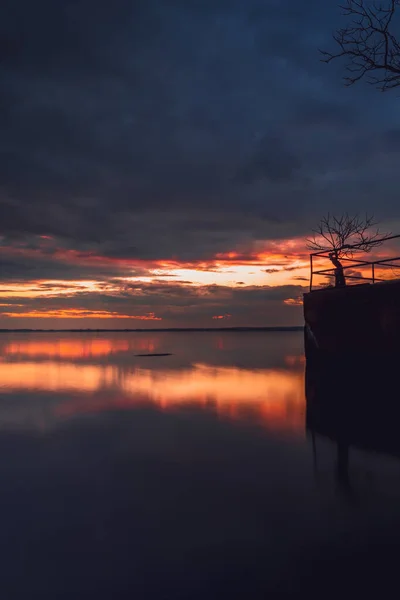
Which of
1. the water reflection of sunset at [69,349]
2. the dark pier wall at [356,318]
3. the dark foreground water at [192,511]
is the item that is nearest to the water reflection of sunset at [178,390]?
the dark foreground water at [192,511]

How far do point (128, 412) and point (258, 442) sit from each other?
26.0 ft

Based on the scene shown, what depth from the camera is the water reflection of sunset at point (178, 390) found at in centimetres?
1975

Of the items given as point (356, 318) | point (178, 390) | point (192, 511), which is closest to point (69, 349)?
point (178, 390)

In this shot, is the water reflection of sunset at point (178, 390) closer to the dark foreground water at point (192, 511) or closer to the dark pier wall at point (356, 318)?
the dark foreground water at point (192, 511)

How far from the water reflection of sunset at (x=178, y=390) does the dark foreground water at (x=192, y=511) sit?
8.16 feet

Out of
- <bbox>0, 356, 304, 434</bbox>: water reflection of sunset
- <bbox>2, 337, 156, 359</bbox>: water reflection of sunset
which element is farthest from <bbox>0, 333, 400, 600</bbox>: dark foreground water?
<bbox>2, 337, 156, 359</bbox>: water reflection of sunset

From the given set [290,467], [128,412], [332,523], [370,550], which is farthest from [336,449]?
[128,412]

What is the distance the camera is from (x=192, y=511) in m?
8.00

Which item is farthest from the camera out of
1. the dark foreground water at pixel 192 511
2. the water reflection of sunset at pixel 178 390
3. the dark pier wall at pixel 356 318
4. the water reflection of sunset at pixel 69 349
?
the water reflection of sunset at pixel 69 349

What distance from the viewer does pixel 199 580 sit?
18.6ft

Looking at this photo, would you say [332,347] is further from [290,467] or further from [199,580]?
[199,580]

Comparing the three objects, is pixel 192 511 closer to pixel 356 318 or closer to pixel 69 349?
pixel 356 318

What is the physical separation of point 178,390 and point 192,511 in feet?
61.4

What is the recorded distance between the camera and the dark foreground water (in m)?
5.71
